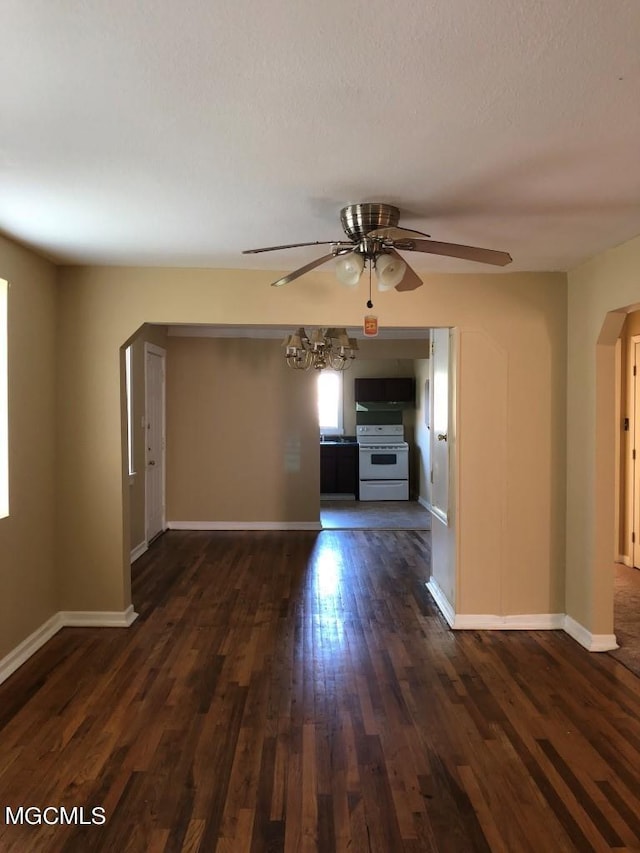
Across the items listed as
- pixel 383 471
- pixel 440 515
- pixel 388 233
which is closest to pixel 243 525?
pixel 383 471

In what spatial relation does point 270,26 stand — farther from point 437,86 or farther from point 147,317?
point 147,317

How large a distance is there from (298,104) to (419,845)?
2.39m

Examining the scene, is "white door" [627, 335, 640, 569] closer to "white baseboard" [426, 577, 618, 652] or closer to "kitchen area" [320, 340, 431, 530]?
"white baseboard" [426, 577, 618, 652]

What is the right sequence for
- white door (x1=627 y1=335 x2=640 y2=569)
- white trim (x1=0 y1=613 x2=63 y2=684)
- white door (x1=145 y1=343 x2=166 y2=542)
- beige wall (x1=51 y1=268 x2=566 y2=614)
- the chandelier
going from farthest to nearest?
1. white door (x1=145 y1=343 x2=166 y2=542)
2. the chandelier
3. white door (x1=627 y1=335 x2=640 y2=569)
4. beige wall (x1=51 y1=268 x2=566 y2=614)
5. white trim (x1=0 y1=613 x2=63 y2=684)

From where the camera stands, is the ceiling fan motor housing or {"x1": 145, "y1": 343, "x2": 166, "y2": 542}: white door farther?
{"x1": 145, "y1": 343, "x2": 166, "y2": 542}: white door

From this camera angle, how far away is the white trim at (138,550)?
17.6 ft

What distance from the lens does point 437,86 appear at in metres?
1.58

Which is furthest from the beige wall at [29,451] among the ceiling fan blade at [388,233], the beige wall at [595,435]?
the beige wall at [595,435]

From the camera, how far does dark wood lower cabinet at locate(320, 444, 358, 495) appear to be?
8.95m

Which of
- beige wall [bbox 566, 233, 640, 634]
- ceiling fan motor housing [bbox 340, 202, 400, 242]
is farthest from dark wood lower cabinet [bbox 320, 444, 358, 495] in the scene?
ceiling fan motor housing [bbox 340, 202, 400, 242]

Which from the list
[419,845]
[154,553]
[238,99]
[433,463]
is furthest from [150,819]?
[154,553]

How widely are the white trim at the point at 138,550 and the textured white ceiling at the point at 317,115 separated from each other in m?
3.36

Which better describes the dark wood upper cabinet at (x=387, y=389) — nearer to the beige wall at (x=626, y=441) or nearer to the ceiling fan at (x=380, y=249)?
the beige wall at (x=626, y=441)

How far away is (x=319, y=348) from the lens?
6.04 m
